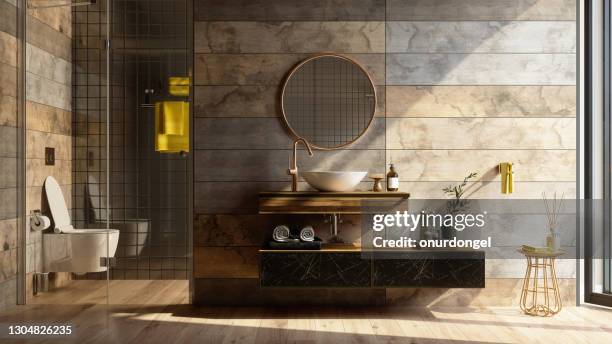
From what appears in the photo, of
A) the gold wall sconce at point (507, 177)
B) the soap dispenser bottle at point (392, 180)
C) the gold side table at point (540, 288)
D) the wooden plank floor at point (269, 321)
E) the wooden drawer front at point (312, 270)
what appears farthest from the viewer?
the gold wall sconce at point (507, 177)

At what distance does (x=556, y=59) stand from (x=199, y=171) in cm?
276

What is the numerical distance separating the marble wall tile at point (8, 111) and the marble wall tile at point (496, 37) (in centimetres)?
281

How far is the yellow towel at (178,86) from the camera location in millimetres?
4469

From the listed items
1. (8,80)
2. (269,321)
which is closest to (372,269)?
(269,321)

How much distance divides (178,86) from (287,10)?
0.97 meters

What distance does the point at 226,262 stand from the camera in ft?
14.8

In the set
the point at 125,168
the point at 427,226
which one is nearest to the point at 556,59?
the point at 427,226

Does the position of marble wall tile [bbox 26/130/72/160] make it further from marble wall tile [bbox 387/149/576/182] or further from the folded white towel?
marble wall tile [bbox 387/149/576/182]

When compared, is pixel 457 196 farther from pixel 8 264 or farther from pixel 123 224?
pixel 8 264

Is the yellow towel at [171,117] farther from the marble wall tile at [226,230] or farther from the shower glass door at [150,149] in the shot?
the marble wall tile at [226,230]

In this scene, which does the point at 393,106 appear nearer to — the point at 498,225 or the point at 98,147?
the point at 498,225

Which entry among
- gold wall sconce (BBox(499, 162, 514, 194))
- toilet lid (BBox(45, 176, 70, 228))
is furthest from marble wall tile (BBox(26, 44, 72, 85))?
gold wall sconce (BBox(499, 162, 514, 194))

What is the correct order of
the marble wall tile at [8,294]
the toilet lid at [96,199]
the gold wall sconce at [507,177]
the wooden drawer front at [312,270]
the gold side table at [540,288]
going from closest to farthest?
the marble wall tile at [8,294] → the toilet lid at [96,199] → the wooden drawer front at [312,270] → the gold side table at [540,288] → the gold wall sconce at [507,177]

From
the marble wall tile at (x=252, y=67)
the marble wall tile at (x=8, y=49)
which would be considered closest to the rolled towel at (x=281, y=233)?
the marble wall tile at (x=252, y=67)
